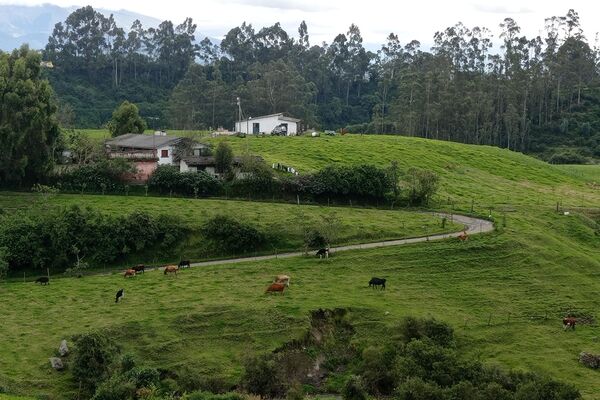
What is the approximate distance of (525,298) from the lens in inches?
1794

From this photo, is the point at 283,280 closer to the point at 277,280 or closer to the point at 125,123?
the point at 277,280

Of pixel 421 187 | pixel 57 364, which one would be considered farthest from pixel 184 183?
pixel 57 364

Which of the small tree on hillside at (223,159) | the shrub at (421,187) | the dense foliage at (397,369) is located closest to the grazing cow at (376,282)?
the dense foliage at (397,369)

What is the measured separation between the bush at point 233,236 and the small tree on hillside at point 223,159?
545 inches

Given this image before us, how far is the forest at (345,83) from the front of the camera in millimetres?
119438

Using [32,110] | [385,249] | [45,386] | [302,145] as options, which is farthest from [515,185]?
[45,386]

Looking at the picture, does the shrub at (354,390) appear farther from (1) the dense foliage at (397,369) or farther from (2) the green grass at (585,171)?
(2) the green grass at (585,171)

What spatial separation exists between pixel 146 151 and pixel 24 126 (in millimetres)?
11721

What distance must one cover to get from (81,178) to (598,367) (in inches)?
1882

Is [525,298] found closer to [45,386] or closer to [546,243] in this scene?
[546,243]

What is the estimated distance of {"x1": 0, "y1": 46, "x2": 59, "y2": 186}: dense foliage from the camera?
65.1 meters

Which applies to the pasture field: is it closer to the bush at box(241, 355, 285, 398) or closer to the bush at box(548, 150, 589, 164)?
the bush at box(241, 355, 285, 398)

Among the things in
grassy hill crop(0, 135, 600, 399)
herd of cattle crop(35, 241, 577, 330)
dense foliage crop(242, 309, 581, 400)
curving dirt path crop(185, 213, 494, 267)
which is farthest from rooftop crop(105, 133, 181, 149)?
dense foliage crop(242, 309, 581, 400)

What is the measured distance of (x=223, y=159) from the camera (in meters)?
67.8
